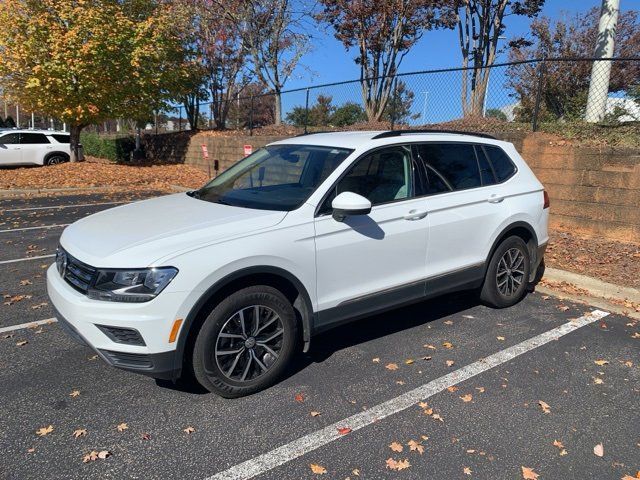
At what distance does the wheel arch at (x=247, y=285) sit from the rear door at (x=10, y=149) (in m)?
19.7

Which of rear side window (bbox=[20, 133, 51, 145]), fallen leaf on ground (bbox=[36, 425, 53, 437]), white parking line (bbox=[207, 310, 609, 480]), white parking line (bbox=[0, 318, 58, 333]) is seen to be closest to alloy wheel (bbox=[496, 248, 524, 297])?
white parking line (bbox=[207, 310, 609, 480])

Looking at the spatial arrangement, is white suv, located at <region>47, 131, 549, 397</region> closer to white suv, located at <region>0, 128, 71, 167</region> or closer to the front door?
the front door

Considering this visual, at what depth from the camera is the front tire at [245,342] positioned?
320cm

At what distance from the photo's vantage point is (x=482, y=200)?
471 centimetres

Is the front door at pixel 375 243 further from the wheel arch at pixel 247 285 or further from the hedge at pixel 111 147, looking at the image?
the hedge at pixel 111 147

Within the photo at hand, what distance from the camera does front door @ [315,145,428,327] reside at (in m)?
3.68

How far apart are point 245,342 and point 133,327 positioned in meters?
0.73

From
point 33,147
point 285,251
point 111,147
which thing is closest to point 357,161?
point 285,251

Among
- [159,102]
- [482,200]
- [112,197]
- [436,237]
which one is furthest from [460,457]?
[159,102]

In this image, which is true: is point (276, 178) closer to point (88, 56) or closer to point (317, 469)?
point (317, 469)

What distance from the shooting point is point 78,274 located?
128 inches

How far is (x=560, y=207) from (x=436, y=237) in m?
4.95

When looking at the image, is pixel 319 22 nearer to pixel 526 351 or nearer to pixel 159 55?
pixel 159 55

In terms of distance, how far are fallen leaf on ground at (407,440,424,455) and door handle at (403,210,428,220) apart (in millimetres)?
1742
